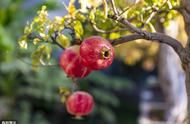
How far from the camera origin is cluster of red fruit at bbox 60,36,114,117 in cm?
65

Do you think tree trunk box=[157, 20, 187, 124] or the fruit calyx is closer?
the fruit calyx

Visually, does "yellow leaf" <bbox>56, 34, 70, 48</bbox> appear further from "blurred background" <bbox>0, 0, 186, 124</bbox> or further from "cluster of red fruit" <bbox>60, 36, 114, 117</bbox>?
"blurred background" <bbox>0, 0, 186, 124</bbox>

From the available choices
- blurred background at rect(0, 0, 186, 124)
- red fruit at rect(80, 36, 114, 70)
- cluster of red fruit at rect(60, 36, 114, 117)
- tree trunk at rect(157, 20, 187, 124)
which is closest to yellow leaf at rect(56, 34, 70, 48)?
cluster of red fruit at rect(60, 36, 114, 117)

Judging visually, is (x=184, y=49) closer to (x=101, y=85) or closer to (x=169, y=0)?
(x=169, y=0)

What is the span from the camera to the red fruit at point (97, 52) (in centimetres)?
65

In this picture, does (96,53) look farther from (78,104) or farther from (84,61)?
(78,104)

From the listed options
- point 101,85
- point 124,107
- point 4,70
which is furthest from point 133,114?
point 4,70

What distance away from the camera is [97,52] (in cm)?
65

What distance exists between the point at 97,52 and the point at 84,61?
29 mm

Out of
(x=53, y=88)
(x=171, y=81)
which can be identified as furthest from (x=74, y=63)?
(x=53, y=88)

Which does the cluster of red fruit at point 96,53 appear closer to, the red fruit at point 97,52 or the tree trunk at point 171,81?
the red fruit at point 97,52

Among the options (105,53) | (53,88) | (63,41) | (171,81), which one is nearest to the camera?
(105,53)

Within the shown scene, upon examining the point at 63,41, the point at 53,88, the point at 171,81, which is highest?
the point at 63,41

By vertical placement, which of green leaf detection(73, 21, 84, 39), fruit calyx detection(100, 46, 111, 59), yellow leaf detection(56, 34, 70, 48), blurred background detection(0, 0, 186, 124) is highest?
green leaf detection(73, 21, 84, 39)
